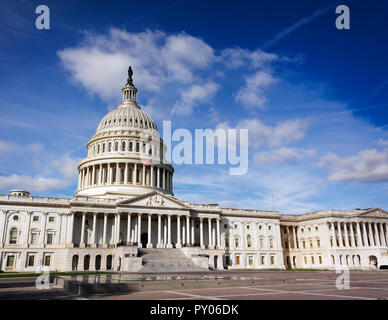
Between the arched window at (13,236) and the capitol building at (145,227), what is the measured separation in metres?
0.18

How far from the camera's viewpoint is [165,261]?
198 ft

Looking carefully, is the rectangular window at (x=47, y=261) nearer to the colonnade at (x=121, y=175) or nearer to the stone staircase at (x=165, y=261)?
the stone staircase at (x=165, y=261)

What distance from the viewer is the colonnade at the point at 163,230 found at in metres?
71.6

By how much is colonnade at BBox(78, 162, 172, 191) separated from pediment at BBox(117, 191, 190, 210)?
46.5 feet

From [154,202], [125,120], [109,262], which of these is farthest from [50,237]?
[125,120]

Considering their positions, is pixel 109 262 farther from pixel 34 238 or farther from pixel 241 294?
pixel 241 294

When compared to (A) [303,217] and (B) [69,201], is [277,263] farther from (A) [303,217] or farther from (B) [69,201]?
(B) [69,201]

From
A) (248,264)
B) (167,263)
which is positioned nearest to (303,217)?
(248,264)

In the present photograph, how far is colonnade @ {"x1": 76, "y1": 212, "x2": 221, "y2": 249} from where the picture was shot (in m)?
71.6

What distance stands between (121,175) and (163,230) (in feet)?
65.6

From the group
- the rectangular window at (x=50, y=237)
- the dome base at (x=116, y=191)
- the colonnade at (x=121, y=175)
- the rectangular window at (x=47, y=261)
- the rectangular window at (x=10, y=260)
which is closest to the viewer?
the rectangular window at (x=10, y=260)

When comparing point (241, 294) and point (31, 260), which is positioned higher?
point (31, 260)

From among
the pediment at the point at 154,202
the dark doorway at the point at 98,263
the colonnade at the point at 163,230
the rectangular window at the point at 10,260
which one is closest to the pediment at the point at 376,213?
the colonnade at the point at 163,230

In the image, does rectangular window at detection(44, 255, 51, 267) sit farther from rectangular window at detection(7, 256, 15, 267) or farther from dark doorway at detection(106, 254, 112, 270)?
dark doorway at detection(106, 254, 112, 270)
